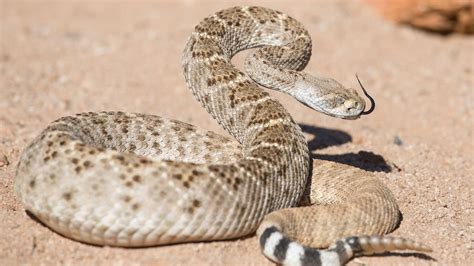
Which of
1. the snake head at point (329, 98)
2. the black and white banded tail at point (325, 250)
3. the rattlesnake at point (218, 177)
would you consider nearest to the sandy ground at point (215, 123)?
the black and white banded tail at point (325, 250)

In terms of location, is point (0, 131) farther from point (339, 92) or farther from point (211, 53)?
point (339, 92)

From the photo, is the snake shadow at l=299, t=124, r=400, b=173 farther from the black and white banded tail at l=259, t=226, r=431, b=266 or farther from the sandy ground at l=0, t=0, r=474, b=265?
the black and white banded tail at l=259, t=226, r=431, b=266

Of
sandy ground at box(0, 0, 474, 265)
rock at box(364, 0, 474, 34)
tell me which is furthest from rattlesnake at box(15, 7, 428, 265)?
rock at box(364, 0, 474, 34)

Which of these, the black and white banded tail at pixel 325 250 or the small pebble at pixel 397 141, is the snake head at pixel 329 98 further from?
the small pebble at pixel 397 141

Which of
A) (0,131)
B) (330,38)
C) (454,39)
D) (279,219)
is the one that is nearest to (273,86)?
(279,219)

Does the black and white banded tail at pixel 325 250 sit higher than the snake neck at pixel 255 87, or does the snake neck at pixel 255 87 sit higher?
the snake neck at pixel 255 87
